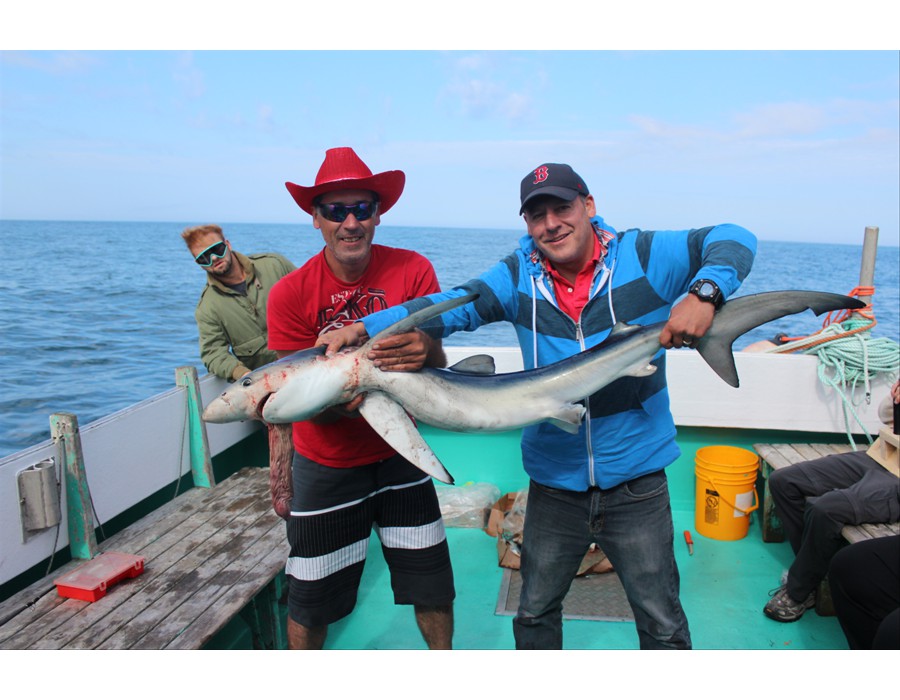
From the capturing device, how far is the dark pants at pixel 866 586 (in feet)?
8.50

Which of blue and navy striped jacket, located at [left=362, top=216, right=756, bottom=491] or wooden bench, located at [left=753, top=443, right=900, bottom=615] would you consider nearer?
blue and navy striped jacket, located at [left=362, top=216, right=756, bottom=491]

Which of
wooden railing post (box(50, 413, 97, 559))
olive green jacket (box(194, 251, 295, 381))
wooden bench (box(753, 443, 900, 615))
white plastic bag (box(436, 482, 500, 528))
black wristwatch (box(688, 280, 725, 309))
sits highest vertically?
black wristwatch (box(688, 280, 725, 309))

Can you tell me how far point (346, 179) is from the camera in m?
2.64

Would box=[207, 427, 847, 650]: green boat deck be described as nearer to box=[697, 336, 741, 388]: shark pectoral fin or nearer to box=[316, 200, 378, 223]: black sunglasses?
box=[697, 336, 741, 388]: shark pectoral fin

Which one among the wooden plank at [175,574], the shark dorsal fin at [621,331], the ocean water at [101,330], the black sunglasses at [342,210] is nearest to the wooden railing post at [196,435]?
the wooden plank at [175,574]

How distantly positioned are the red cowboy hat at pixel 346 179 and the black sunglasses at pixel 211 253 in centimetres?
216

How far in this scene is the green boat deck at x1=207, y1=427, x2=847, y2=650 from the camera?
11.8 ft

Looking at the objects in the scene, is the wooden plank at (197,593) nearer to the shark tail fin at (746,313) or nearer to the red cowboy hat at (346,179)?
the red cowboy hat at (346,179)

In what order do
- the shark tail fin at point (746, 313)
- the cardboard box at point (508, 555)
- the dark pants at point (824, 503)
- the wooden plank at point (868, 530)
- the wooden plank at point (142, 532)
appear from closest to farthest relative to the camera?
1. the shark tail fin at point (746, 313)
2. the wooden plank at point (142, 532)
3. the wooden plank at point (868, 530)
4. the dark pants at point (824, 503)
5. the cardboard box at point (508, 555)

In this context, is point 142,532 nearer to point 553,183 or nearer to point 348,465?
point 348,465

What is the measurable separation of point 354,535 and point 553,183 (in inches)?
67.1

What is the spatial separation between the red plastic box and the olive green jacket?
1.69 metres

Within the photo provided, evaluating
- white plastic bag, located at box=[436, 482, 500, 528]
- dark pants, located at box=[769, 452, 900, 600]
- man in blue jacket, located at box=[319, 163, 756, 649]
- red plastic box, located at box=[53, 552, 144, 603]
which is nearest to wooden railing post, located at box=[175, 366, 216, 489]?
red plastic box, located at box=[53, 552, 144, 603]

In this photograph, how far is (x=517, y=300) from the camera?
2561mm
